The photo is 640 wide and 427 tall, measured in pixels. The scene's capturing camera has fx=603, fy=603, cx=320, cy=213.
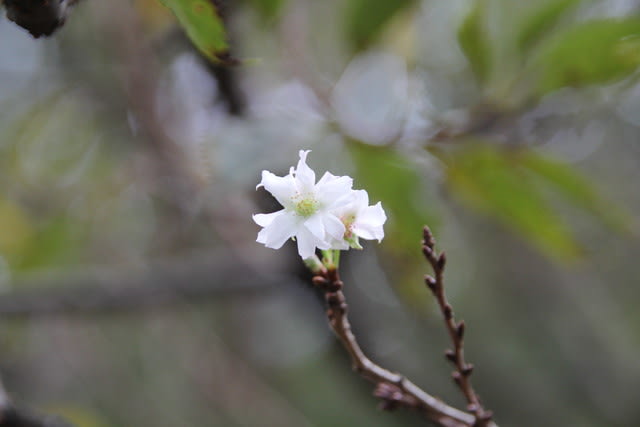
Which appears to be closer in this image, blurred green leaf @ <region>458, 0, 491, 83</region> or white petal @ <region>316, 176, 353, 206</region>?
white petal @ <region>316, 176, 353, 206</region>

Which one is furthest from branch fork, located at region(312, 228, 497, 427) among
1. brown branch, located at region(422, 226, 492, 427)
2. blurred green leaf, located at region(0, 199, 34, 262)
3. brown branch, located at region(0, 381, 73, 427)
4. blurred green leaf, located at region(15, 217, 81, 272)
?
blurred green leaf, located at region(0, 199, 34, 262)

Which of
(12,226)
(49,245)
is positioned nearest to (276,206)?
(49,245)

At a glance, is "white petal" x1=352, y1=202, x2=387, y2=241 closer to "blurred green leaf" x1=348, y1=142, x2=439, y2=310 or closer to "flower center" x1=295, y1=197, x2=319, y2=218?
"flower center" x1=295, y1=197, x2=319, y2=218

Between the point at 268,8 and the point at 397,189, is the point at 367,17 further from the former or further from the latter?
the point at 397,189

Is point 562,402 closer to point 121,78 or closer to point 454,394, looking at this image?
point 454,394

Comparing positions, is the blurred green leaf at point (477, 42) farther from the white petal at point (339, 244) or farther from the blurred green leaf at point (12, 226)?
the blurred green leaf at point (12, 226)
